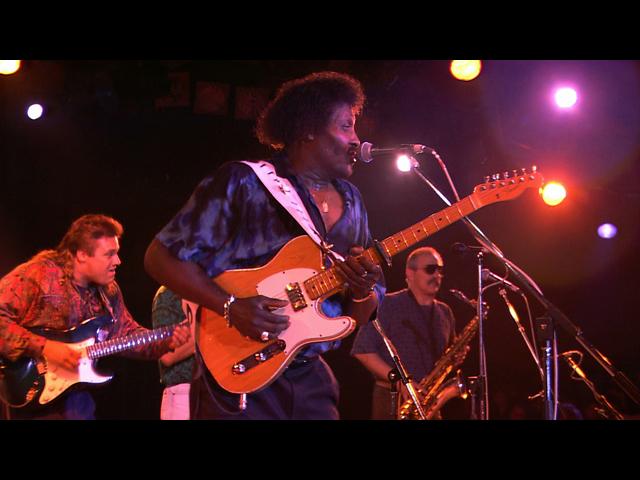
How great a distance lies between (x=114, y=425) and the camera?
2760 millimetres

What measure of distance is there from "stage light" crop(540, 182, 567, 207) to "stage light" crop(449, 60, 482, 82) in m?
1.21

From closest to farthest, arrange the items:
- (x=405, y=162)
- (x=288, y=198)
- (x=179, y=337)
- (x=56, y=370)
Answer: (x=288, y=198) < (x=405, y=162) < (x=56, y=370) < (x=179, y=337)

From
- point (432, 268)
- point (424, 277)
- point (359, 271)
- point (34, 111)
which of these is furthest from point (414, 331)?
point (34, 111)

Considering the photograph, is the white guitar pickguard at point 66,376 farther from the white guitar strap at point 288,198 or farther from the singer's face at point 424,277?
the singer's face at point 424,277

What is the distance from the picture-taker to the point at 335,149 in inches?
137

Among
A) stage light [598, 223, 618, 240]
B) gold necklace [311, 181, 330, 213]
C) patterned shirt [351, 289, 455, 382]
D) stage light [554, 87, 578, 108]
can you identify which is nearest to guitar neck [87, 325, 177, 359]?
patterned shirt [351, 289, 455, 382]

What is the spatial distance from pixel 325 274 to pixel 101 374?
2.64 metres

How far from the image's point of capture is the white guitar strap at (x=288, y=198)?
3141mm

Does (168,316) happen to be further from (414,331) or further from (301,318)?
(301,318)

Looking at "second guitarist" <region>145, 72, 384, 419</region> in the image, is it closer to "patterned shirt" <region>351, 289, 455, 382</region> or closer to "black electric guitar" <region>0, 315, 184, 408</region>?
"black electric guitar" <region>0, 315, 184, 408</region>

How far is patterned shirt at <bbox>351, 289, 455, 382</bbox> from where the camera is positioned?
6227mm

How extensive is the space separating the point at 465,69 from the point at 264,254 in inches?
157

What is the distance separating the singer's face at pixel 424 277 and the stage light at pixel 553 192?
1.16m

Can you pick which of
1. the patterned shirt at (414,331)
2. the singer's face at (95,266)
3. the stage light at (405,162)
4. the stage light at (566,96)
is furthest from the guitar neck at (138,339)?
the stage light at (566,96)
